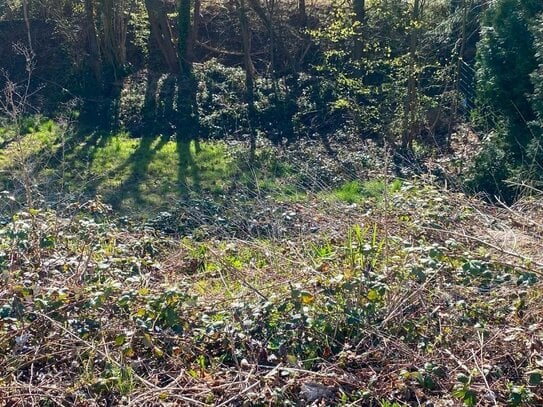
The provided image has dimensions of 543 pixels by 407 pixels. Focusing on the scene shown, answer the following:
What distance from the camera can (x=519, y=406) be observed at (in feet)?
13.2

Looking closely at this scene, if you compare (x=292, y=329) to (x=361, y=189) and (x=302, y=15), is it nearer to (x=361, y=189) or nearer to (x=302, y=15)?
(x=361, y=189)


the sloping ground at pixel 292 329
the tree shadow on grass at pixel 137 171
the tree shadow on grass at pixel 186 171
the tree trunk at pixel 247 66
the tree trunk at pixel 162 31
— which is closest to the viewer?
the sloping ground at pixel 292 329

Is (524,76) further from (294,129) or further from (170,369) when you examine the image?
(170,369)

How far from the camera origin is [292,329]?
185 inches

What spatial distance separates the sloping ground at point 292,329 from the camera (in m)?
4.28

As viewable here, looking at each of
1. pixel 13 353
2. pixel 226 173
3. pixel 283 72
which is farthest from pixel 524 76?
pixel 13 353

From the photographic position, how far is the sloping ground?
4281 mm

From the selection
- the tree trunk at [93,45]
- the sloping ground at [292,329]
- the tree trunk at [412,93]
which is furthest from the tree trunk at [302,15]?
the sloping ground at [292,329]

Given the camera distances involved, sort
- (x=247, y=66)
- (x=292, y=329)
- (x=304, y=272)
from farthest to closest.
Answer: (x=247, y=66) < (x=304, y=272) < (x=292, y=329)

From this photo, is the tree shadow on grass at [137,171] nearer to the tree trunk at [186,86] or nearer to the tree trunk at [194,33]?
the tree trunk at [186,86]

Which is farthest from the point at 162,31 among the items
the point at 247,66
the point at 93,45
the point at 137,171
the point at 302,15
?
the point at 137,171

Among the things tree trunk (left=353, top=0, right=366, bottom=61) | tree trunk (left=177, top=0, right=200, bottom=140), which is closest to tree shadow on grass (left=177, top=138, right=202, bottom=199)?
tree trunk (left=177, top=0, right=200, bottom=140)

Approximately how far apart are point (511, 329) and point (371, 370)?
0.86 meters

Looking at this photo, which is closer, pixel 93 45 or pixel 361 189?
pixel 361 189
